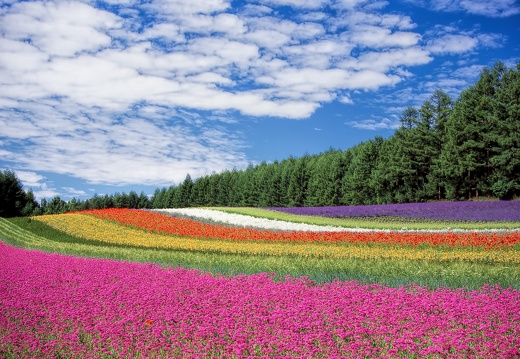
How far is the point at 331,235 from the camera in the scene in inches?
764

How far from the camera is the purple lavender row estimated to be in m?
30.2

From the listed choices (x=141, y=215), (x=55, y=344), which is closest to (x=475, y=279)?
(x=55, y=344)

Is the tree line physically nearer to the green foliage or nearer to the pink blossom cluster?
the green foliage

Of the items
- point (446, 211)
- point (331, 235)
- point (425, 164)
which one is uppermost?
point (425, 164)

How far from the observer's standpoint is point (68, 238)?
84.7 ft

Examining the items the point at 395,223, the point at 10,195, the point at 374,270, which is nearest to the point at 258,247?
the point at 374,270

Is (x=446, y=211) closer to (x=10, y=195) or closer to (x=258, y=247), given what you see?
(x=258, y=247)

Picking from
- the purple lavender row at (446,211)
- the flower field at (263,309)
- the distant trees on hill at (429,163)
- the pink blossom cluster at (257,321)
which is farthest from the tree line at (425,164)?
→ the pink blossom cluster at (257,321)

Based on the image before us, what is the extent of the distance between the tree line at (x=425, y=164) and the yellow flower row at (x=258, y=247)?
96.5ft

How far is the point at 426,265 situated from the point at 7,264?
1177 centimetres

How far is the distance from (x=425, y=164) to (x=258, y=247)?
40058mm

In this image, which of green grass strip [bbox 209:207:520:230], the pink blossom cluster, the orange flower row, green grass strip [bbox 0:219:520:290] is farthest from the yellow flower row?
green grass strip [bbox 209:207:520:230]

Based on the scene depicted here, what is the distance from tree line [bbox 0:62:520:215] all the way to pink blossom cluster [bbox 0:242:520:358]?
3868cm

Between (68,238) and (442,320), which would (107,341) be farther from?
(68,238)
